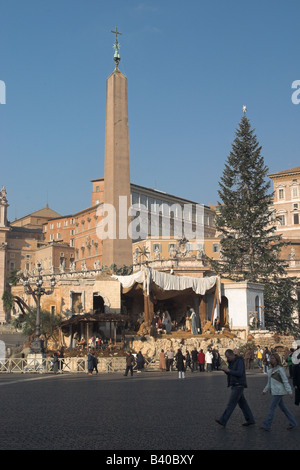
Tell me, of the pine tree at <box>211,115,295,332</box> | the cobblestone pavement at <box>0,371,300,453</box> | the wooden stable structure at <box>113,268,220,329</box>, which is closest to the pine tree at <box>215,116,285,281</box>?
the pine tree at <box>211,115,295,332</box>

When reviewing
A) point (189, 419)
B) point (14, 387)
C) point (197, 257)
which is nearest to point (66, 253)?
point (197, 257)

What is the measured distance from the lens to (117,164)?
111 feet

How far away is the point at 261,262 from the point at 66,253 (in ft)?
175

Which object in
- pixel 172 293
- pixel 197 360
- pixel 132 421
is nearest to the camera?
pixel 132 421

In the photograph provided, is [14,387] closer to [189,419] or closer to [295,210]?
[189,419]

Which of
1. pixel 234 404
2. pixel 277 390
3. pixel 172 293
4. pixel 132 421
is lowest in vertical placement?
pixel 132 421

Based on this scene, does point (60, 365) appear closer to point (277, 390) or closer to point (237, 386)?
point (237, 386)

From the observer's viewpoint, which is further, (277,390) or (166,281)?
(166,281)

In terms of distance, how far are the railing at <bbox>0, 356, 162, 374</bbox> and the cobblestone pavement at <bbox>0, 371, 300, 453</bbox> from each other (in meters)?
8.86

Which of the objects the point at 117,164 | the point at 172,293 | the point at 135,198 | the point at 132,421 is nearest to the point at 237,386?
the point at 132,421

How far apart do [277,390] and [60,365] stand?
56.0 feet

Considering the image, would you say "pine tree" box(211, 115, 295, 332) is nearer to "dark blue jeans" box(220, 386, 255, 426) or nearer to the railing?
the railing

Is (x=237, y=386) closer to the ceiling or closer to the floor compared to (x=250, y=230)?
closer to the floor

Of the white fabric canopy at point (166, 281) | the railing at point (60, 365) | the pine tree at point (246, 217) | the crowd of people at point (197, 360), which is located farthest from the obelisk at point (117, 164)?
the pine tree at point (246, 217)
